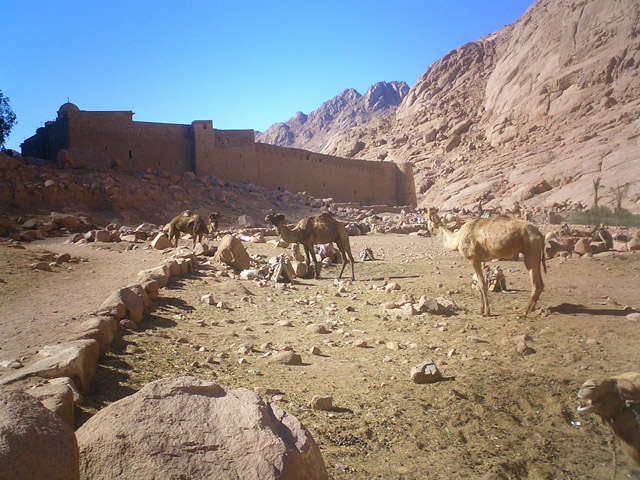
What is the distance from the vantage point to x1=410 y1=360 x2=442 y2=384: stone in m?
4.44

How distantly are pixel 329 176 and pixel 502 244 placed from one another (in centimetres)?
2876

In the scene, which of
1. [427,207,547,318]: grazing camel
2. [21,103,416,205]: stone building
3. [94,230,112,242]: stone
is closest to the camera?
→ [427,207,547,318]: grazing camel

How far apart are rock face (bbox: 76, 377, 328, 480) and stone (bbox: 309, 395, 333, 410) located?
165 cm

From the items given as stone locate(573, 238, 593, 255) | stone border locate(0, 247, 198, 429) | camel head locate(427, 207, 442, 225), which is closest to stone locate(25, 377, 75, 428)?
stone border locate(0, 247, 198, 429)

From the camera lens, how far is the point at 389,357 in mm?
5164

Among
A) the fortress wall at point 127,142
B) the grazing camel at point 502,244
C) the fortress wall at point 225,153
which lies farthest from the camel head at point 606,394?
the fortress wall at point 225,153

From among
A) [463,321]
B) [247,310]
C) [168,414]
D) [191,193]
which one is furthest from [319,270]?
[191,193]

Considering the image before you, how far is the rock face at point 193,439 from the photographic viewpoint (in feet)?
6.28

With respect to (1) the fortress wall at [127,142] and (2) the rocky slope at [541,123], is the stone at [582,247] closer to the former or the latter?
(2) the rocky slope at [541,123]

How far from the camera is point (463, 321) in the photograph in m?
6.62

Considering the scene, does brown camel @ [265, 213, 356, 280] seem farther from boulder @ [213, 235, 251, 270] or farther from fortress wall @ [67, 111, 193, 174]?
fortress wall @ [67, 111, 193, 174]

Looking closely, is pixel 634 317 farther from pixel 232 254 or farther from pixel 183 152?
pixel 183 152

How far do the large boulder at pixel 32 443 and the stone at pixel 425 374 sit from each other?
3.19 metres

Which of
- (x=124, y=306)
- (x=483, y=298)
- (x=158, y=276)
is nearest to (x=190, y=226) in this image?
(x=158, y=276)
